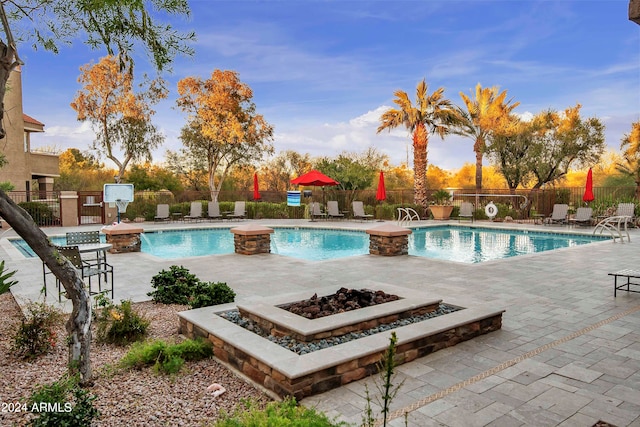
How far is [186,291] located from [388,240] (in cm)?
509

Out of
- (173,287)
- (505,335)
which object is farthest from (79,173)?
(505,335)

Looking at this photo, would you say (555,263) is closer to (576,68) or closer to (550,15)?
(550,15)

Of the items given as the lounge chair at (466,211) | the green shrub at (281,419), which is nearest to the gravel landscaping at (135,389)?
the green shrub at (281,419)

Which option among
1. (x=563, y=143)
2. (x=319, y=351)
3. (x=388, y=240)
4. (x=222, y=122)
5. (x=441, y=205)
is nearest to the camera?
(x=319, y=351)

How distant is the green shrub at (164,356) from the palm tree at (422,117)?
59.2 ft

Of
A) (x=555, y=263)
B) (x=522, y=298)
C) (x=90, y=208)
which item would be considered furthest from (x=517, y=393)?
(x=90, y=208)

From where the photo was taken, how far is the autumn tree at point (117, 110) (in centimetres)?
2433

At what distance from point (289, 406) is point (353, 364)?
0.83 m

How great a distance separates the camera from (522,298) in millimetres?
6043

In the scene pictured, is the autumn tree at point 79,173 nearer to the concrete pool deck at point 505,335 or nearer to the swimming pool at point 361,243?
the swimming pool at point 361,243

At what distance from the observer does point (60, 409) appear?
2.47 meters

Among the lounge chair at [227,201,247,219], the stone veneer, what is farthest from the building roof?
the stone veneer

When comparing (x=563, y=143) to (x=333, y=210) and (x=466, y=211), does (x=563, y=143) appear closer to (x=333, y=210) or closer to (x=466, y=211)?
(x=466, y=211)

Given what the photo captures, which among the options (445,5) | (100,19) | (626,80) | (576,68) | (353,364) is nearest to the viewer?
(353,364)
